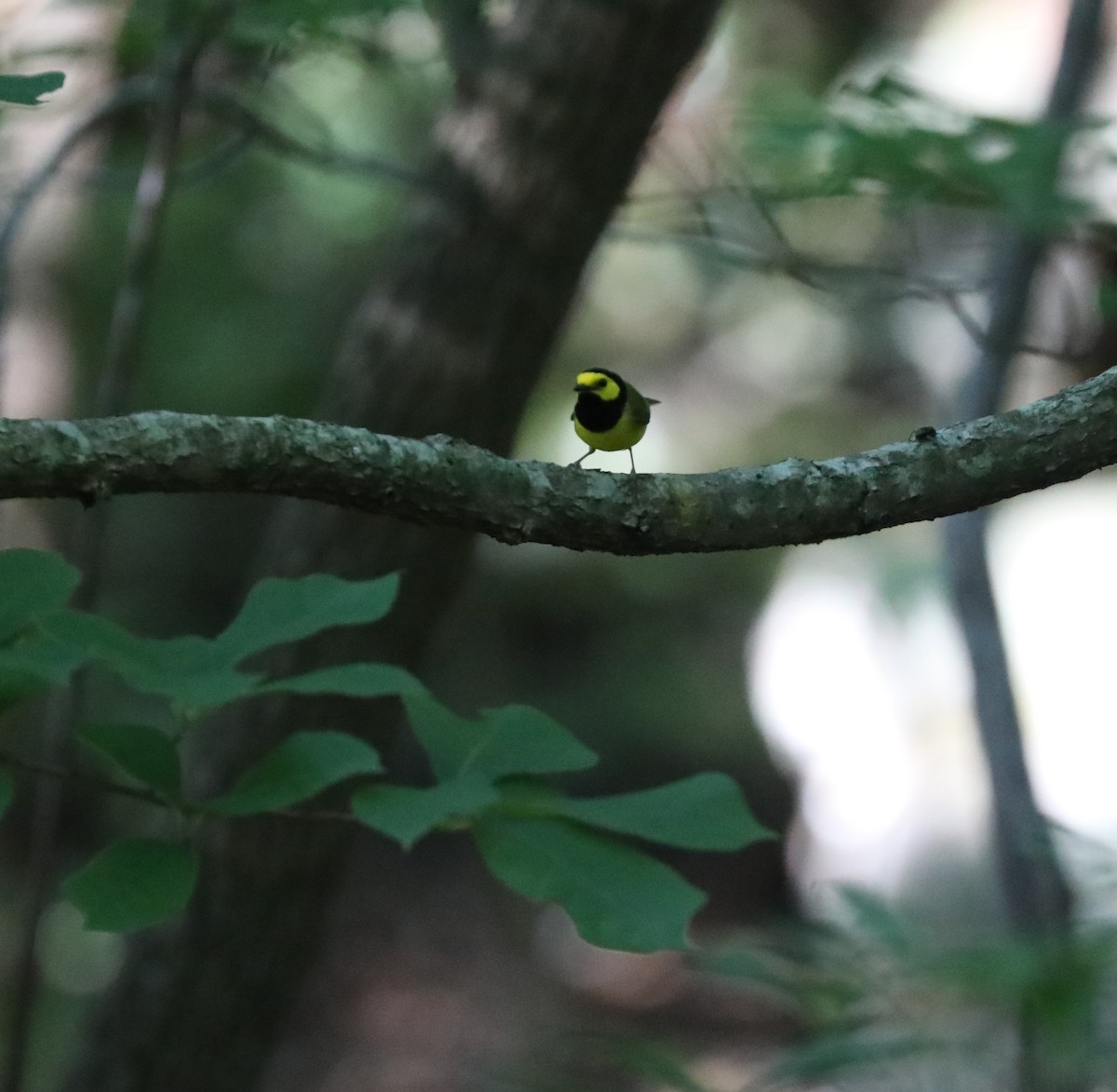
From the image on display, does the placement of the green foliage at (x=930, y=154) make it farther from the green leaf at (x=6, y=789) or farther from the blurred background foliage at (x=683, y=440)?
the blurred background foliage at (x=683, y=440)

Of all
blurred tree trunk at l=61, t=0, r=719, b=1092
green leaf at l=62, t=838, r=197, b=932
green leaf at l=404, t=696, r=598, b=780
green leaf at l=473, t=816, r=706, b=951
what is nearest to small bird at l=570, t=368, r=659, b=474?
blurred tree trunk at l=61, t=0, r=719, b=1092

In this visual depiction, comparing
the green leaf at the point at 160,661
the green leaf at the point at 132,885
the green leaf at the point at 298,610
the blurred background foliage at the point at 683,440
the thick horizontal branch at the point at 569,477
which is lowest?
the green leaf at the point at 132,885

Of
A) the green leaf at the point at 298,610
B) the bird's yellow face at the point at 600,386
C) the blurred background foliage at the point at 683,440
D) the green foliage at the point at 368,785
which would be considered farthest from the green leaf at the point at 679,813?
the blurred background foliage at the point at 683,440

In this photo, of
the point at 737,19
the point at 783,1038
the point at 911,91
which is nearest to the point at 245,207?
the point at 737,19

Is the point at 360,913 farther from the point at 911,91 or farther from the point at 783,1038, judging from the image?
the point at 911,91

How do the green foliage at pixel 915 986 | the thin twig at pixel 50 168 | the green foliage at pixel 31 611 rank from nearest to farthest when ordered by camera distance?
1. the green foliage at pixel 31 611
2. the green foliage at pixel 915 986
3. the thin twig at pixel 50 168

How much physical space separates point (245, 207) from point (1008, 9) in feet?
16.8

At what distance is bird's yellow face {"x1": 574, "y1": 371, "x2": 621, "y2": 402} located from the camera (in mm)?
2807

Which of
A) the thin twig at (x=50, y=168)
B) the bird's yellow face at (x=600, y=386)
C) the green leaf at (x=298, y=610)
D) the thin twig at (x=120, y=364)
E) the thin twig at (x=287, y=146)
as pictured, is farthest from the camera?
the bird's yellow face at (x=600, y=386)

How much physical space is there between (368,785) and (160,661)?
0.83 ft

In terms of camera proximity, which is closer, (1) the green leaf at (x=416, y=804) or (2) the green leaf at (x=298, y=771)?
(1) the green leaf at (x=416, y=804)

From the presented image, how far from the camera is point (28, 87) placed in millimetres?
1319

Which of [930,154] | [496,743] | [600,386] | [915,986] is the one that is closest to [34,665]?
[496,743]

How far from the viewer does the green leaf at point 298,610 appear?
1434 millimetres
